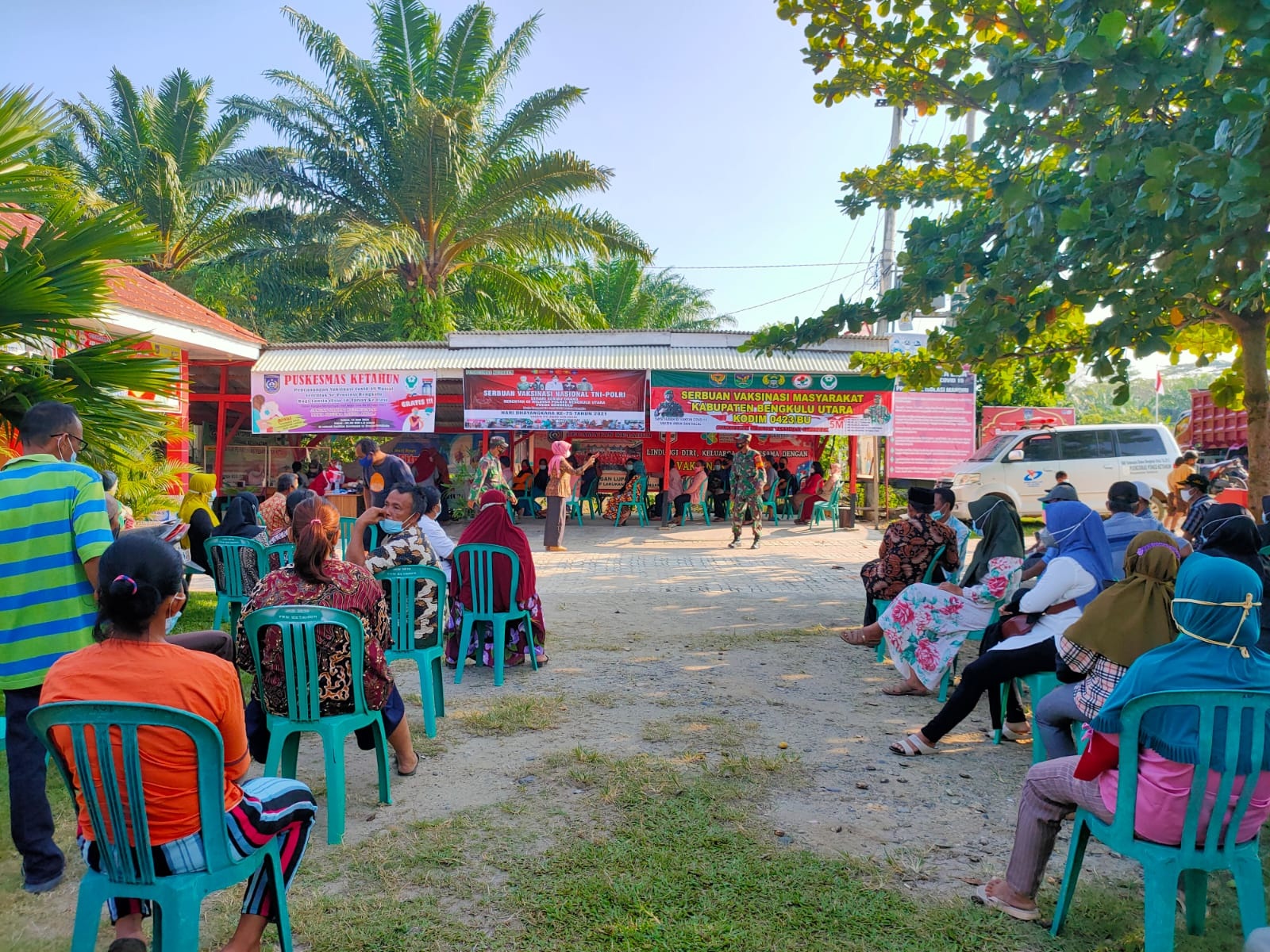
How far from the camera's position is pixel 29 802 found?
2.96 metres

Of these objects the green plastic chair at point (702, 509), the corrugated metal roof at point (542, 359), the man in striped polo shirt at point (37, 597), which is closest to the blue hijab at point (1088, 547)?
the man in striped polo shirt at point (37, 597)

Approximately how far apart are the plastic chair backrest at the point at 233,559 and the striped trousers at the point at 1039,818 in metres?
5.34

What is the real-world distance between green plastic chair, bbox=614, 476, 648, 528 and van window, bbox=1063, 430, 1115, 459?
25.1 ft

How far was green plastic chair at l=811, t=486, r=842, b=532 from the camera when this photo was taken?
15688mm

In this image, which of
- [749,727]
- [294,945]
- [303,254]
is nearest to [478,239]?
[303,254]

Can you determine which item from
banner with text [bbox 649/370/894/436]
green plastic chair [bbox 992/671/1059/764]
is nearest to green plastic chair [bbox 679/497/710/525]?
banner with text [bbox 649/370/894/436]

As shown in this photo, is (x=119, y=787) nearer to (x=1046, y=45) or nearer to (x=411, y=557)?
(x=411, y=557)

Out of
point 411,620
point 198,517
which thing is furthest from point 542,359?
point 411,620

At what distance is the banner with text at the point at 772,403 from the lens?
14570 mm

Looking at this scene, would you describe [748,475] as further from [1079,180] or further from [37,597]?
[37,597]

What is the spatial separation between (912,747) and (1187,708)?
2053 mm

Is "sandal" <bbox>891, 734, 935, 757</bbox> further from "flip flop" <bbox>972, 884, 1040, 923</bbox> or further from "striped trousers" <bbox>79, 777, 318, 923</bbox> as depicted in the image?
"striped trousers" <bbox>79, 777, 318, 923</bbox>

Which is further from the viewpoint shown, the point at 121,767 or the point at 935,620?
the point at 935,620

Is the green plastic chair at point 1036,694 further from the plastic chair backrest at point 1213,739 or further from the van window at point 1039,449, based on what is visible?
the van window at point 1039,449
